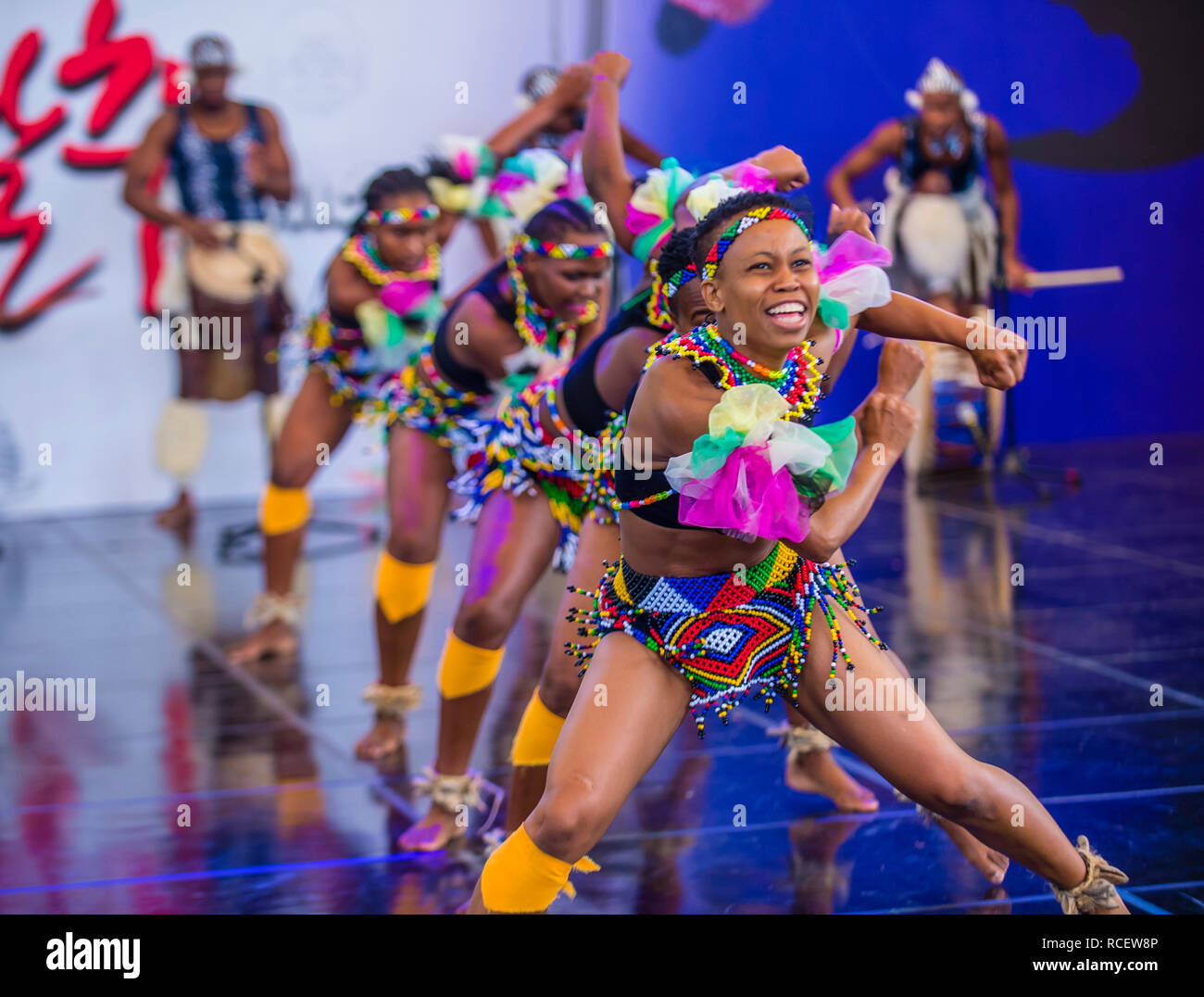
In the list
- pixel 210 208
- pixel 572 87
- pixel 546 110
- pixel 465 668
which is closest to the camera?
pixel 465 668

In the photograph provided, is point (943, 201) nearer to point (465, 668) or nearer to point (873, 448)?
point (465, 668)

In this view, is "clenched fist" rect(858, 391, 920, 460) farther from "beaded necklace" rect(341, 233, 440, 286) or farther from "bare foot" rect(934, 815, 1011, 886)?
"beaded necklace" rect(341, 233, 440, 286)

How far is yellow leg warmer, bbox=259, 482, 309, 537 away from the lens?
574cm

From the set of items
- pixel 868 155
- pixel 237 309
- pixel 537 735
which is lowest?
pixel 537 735

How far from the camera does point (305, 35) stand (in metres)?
8.63

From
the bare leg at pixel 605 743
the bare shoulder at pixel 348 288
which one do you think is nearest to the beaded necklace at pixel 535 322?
the bare shoulder at pixel 348 288

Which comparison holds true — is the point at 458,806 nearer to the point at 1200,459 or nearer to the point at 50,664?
the point at 50,664

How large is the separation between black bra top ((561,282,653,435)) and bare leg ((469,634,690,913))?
80 centimetres

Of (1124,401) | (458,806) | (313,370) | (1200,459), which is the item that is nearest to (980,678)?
(458,806)

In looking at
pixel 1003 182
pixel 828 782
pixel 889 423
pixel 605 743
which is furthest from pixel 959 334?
pixel 1003 182

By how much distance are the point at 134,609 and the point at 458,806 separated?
3.06m

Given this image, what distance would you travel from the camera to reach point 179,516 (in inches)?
331

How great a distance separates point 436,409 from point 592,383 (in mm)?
1072

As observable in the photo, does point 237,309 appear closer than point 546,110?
No
